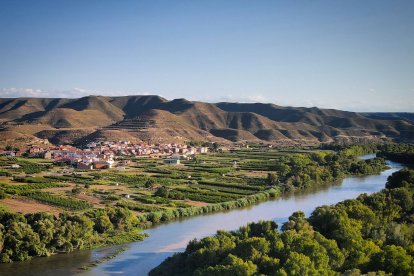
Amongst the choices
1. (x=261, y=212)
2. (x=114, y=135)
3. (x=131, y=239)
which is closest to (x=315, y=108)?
(x=114, y=135)

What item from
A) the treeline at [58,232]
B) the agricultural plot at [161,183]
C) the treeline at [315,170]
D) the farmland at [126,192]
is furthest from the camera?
the treeline at [315,170]

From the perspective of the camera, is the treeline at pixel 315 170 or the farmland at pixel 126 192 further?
the treeline at pixel 315 170

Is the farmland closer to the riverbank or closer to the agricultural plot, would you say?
the agricultural plot

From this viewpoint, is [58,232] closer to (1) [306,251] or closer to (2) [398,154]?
(1) [306,251]

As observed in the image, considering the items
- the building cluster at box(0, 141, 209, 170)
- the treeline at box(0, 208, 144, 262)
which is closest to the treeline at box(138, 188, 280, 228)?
the treeline at box(0, 208, 144, 262)

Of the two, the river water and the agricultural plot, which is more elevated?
the agricultural plot

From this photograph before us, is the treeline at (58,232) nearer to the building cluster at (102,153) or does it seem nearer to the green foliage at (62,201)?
the green foliage at (62,201)

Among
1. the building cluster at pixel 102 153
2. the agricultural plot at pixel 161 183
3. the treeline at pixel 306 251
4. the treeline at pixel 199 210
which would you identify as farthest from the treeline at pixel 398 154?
the treeline at pixel 306 251
